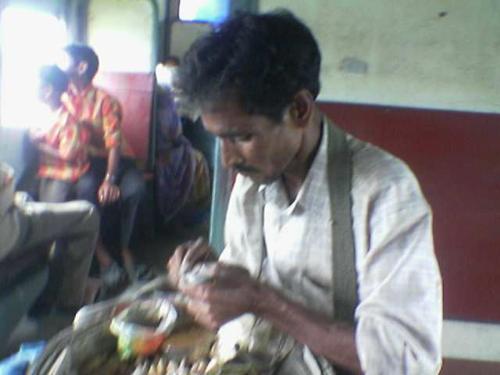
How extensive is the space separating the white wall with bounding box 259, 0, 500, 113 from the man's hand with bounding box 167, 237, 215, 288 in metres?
0.67

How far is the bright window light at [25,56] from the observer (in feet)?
4.67

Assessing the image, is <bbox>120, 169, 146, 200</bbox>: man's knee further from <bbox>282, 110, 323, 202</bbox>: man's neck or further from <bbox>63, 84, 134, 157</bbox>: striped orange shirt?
<bbox>282, 110, 323, 202</bbox>: man's neck

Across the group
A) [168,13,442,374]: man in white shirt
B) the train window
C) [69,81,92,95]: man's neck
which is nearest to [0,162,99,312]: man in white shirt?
[69,81,92,95]: man's neck

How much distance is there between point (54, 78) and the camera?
145 centimetres

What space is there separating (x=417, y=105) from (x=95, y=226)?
810 millimetres

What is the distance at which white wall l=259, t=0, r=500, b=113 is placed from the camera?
154cm

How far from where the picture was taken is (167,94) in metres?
1.44

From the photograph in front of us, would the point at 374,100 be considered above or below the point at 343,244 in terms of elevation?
above

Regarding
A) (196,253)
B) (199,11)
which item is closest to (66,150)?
(199,11)

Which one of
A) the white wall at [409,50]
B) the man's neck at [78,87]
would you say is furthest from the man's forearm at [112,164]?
the white wall at [409,50]

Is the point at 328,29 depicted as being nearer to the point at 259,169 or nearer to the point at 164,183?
the point at 164,183

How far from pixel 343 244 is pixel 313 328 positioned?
0.41 feet

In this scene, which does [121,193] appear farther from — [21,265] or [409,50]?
[409,50]

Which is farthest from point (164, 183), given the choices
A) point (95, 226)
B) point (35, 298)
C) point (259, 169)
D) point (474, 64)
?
point (474, 64)
